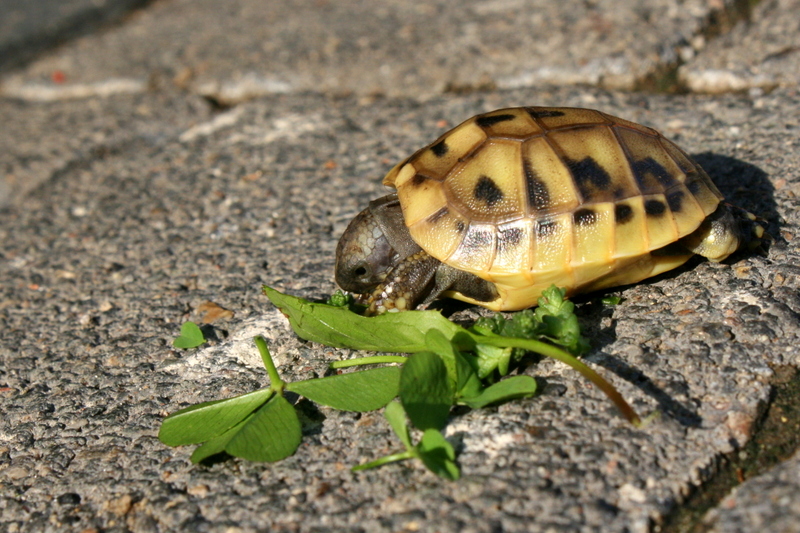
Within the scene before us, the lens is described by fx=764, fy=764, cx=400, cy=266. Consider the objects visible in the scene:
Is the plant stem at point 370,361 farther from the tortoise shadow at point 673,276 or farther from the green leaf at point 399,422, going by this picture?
the tortoise shadow at point 673,276

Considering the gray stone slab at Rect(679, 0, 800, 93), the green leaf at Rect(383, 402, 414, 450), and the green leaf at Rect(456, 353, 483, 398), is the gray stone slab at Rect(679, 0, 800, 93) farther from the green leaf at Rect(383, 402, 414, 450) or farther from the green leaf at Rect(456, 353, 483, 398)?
the green leaf at Rect(383, 402, 414, 450)

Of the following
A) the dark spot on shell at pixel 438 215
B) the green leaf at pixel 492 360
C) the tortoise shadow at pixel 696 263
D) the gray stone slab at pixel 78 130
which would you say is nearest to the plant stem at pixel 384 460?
the green leaf at pixel 492 360

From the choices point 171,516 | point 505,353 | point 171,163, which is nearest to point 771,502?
point 505,353

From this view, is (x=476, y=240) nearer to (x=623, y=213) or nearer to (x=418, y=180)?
(x=418, y=180)

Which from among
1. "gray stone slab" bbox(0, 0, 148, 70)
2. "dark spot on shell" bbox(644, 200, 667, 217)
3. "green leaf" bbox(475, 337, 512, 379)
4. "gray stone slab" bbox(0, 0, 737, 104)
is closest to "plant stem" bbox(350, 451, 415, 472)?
"green leaf" bbox(475, 337, 512, 379)

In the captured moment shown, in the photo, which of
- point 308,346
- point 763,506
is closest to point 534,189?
point 308,346

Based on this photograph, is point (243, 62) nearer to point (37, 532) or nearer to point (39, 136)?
point (39, 136)
